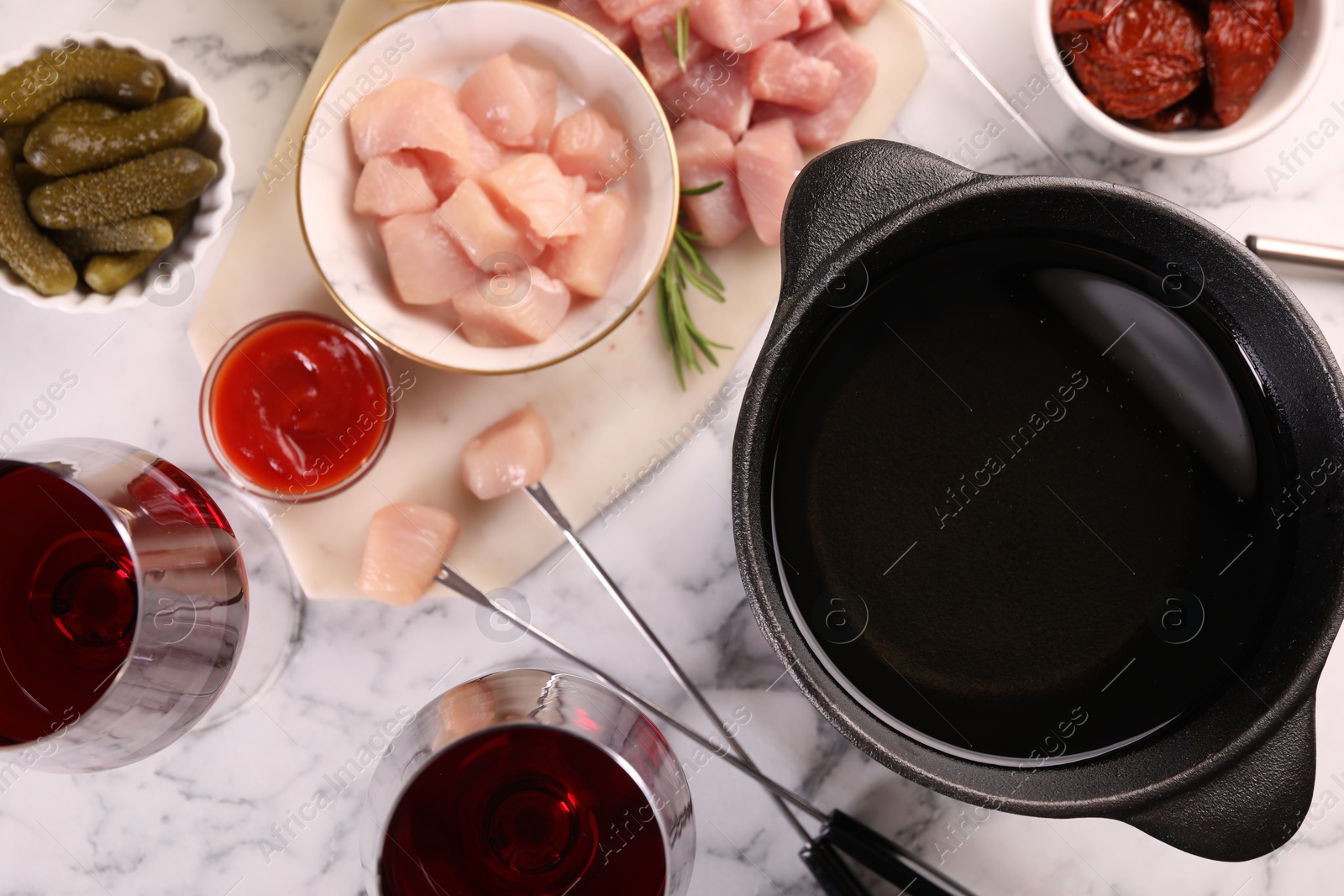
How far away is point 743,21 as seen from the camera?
1.18 meters

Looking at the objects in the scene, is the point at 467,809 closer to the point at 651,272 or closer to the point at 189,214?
the point at 651,272

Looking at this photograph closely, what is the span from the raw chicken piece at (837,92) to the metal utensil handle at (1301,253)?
0.52 meters

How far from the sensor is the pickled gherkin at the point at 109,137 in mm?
1082

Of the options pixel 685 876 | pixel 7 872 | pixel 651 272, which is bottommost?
pixel 7 872

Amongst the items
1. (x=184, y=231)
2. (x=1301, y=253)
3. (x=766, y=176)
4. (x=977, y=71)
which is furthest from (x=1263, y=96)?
(x=184, y=231)

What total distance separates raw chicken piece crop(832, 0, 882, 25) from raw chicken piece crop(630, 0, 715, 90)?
0.59 ft

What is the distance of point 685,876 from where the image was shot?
105cm

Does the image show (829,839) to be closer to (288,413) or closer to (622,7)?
Result: (288,413)

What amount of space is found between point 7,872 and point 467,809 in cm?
70

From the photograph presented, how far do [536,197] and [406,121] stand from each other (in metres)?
0.18

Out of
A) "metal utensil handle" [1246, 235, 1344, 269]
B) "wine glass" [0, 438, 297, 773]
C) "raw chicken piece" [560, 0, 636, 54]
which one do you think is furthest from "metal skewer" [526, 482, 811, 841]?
"metal utensil handle" [1246, 235, 1344, 269]

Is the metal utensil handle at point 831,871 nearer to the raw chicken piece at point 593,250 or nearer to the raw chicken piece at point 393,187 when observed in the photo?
the raw chicken piece at point 593,250

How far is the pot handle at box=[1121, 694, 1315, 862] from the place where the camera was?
2.87 feet

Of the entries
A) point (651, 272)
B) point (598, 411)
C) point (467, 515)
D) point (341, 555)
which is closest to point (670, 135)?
point (651, 272)
